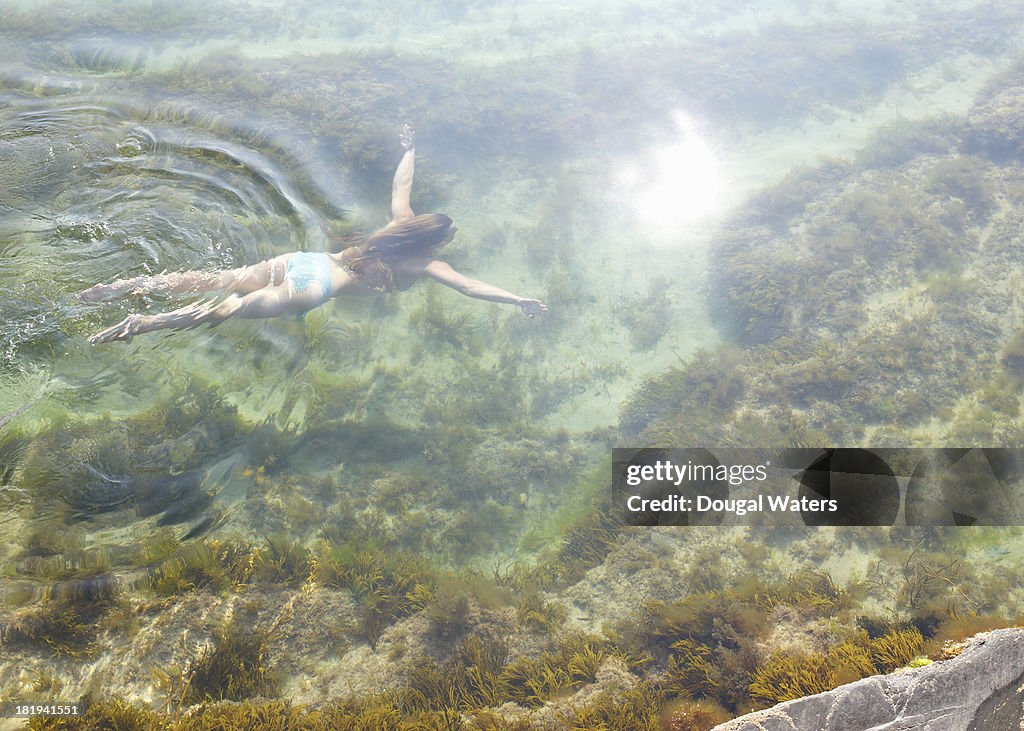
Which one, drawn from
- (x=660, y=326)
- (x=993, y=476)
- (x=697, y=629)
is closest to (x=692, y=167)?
(x=660, y=326)

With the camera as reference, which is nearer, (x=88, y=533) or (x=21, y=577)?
(x=21, y=577)

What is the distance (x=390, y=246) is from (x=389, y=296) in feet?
3.36

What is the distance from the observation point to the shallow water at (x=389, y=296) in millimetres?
4523

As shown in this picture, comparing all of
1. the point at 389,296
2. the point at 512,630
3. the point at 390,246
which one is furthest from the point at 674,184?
the point at 512,630

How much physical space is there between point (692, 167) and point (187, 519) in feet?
26.0

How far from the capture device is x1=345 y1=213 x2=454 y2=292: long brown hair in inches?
210

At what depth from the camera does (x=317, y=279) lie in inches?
204

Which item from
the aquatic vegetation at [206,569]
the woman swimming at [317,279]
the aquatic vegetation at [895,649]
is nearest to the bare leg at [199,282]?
the woman swimming at [317,279]

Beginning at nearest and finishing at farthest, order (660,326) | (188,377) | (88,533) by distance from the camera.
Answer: (88,533), (188,377), (660,326)

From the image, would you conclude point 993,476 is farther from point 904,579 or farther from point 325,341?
point 325,341

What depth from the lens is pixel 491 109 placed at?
8570 mm

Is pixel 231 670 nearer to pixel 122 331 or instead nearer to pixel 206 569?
pixel 206 569

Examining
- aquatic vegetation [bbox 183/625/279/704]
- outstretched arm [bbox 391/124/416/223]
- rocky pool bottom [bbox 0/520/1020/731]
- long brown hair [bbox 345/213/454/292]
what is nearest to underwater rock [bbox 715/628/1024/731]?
rocky pool bottom [bbox 0/520/1020/731]

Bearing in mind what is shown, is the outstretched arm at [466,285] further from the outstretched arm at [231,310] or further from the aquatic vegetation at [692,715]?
the aquatic vegetation at [692,715]
